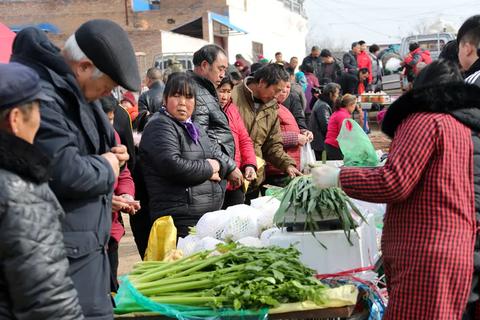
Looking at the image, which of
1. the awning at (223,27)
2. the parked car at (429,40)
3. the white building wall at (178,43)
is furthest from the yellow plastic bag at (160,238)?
the awning at (223,27)

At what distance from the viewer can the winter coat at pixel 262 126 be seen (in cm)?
722

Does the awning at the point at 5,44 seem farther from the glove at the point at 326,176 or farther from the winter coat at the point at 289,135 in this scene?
the glove at the point at 326,176

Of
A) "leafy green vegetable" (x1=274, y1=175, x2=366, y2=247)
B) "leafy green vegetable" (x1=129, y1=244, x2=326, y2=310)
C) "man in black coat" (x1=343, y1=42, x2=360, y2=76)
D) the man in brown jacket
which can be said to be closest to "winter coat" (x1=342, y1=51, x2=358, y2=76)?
"man in black coat" (x1=343, y1=42, x2=360, y2=76)

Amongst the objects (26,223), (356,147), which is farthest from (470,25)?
(26,223)

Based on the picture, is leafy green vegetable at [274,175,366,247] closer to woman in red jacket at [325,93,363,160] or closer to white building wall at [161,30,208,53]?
woman in red jacket at [325,93,363,160]

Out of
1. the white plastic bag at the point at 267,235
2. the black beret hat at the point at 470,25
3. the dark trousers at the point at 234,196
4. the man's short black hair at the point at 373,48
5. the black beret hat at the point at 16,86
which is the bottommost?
the dark trousers at the point at 234,196

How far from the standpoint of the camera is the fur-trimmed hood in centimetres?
360

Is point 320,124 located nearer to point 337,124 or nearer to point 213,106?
point 337,124

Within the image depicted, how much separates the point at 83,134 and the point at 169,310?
1194 millimetres

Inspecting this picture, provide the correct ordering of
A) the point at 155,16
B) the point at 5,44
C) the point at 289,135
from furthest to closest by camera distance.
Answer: the point at 155,16
the point at 289,135
the point at 5,44

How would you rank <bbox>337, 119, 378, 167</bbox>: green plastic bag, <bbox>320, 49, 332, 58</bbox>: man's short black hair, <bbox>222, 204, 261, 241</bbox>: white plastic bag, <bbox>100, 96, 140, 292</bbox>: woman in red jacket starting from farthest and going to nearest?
<bbox>320, 49, 332, 58</bbox>: man's short black hair, <bbox>337, 119, 378, 167</bbox>: green plastic bag, <bbox>222, 204, 261, 241</bbox>: white plastic bag, <bbox>100, 96, 140, 292</bbox>: woman in red jacket

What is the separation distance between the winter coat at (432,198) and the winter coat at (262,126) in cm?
352

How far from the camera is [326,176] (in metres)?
3.89

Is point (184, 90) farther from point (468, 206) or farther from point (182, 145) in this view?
point (468, 206)
